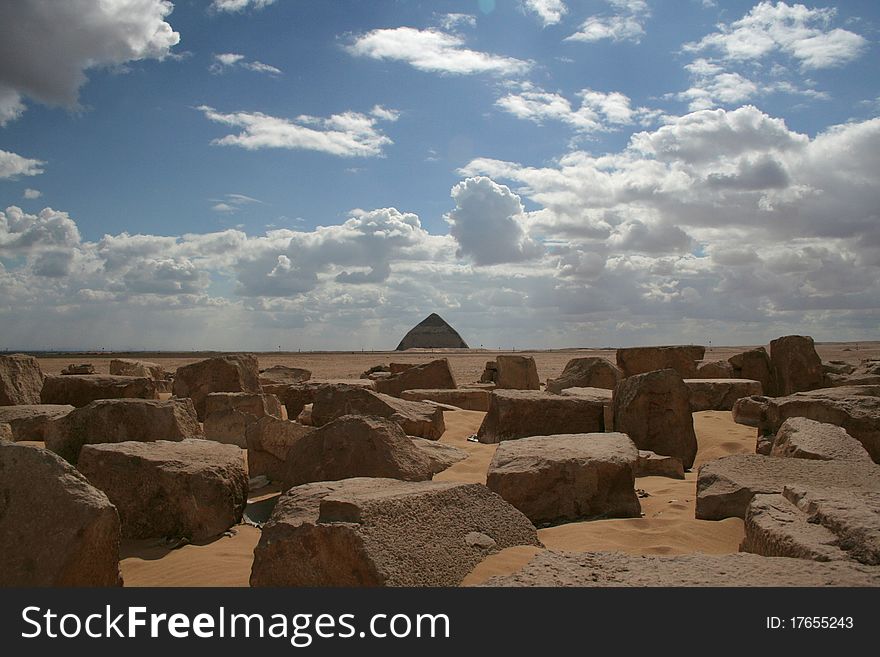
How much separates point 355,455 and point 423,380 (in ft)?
21.0

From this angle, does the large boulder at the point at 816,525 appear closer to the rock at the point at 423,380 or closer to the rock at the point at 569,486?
the rock at the point at 569,486

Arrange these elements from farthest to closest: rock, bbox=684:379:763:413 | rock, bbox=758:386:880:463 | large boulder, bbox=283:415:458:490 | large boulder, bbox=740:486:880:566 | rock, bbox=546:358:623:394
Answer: rock, bbox=546:358:623:394 → rock, bbox=684:379:763:413 → rock, bbox=758:386:880:463 → large boulder, bbox=283:415:458:490 → large boulder, bbox=740:486:880:566

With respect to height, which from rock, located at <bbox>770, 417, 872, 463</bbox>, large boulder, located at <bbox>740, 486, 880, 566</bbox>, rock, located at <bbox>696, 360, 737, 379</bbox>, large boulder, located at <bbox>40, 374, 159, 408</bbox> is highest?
rock, located at <bbox>696, 360, 737, 379</bbox>

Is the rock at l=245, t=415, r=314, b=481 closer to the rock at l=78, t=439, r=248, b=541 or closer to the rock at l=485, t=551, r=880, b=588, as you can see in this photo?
the rock at l=78, t=439, r=248, b=541

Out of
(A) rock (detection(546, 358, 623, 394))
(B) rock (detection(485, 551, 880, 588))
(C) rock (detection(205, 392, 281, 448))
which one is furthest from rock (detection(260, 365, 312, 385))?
(B) rock (detection(485, 551, 880, 588))

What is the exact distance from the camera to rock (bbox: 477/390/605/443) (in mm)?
6766

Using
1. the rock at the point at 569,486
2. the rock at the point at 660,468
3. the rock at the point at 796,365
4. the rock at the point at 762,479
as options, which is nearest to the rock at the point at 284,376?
the rock at the point at 796,365

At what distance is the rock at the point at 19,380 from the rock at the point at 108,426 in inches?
112

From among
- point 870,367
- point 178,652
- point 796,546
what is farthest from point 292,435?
point 870,367

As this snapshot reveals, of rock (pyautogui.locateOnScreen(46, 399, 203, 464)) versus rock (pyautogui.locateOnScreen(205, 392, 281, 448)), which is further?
rock (pyautogui.locateOnScreen(205, 392, 281, 448))

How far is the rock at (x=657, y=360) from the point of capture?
11445 mm

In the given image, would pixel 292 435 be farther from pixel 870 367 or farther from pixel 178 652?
pixel 870 367

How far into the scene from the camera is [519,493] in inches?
173

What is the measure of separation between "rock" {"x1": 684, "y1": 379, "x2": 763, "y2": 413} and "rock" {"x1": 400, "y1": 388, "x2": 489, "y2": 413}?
279 cm
